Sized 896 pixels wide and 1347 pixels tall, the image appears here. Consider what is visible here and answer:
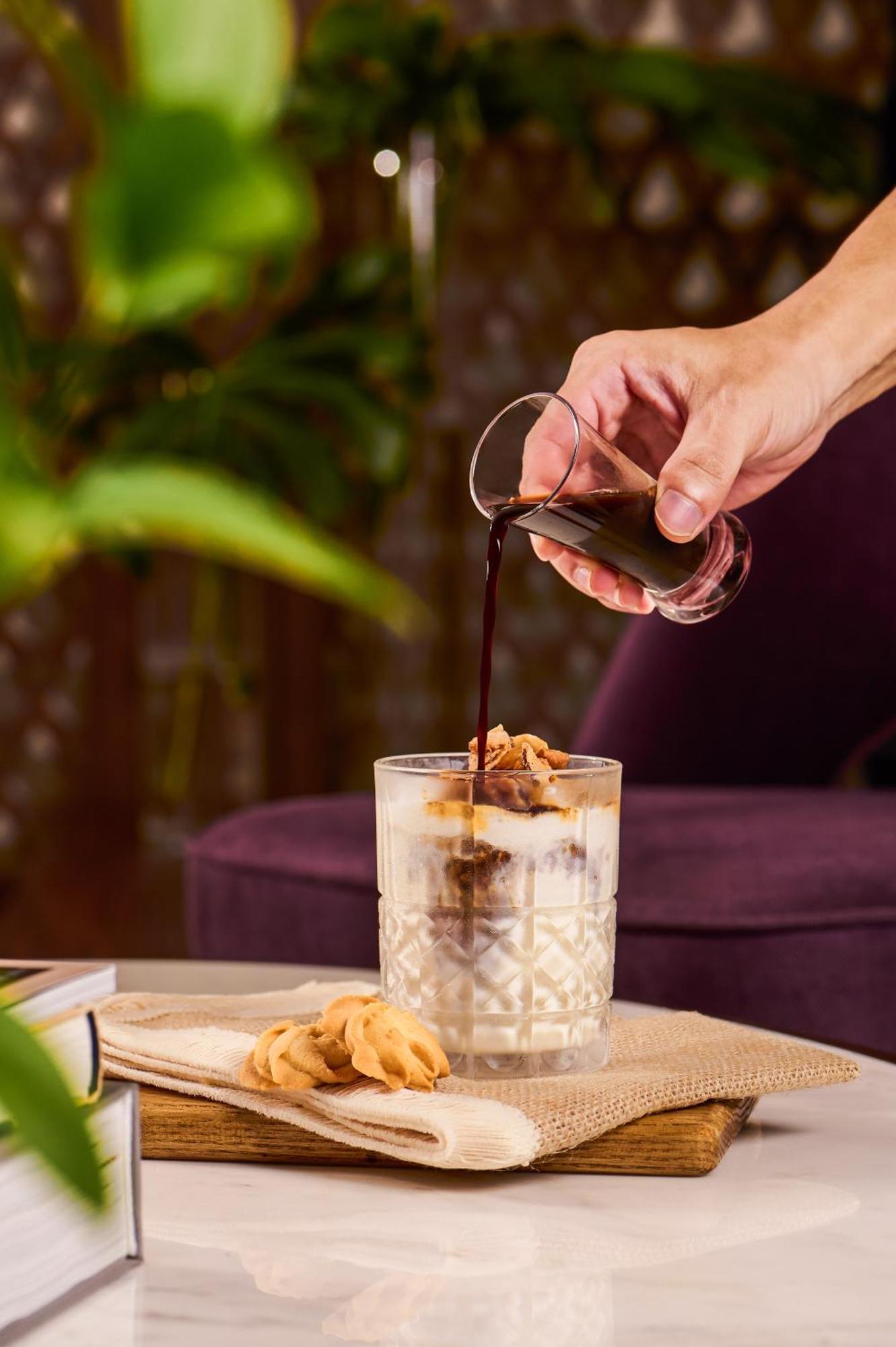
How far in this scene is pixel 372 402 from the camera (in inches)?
117

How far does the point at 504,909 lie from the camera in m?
0.73

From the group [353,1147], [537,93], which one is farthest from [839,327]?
[537,93]

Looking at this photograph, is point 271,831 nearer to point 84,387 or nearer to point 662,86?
point 84,387

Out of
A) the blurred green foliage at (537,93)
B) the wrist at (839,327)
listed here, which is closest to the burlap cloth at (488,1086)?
the wrist at (839,327)

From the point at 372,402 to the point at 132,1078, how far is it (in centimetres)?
235

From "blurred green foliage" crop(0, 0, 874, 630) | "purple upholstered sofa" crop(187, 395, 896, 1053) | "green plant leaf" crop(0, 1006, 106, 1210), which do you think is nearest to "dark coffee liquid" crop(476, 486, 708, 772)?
"blurred green foliage" crop(0, 0, 874, 630)

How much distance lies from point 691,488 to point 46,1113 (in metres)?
0.80

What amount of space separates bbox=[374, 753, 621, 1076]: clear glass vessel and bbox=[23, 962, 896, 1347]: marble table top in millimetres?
89

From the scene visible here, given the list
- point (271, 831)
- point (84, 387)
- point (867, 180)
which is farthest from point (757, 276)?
point (84, 387)

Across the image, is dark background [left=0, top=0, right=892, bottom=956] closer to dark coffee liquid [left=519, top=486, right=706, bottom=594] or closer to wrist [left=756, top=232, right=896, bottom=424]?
wrist [left=756, top=232, right=896, bottom=424]

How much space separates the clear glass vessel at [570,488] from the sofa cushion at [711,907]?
15.0 inches

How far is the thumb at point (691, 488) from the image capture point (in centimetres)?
93

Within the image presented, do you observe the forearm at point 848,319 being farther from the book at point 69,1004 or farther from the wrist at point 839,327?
the book at point 69,1004

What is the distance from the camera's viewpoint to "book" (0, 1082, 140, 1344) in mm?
482
